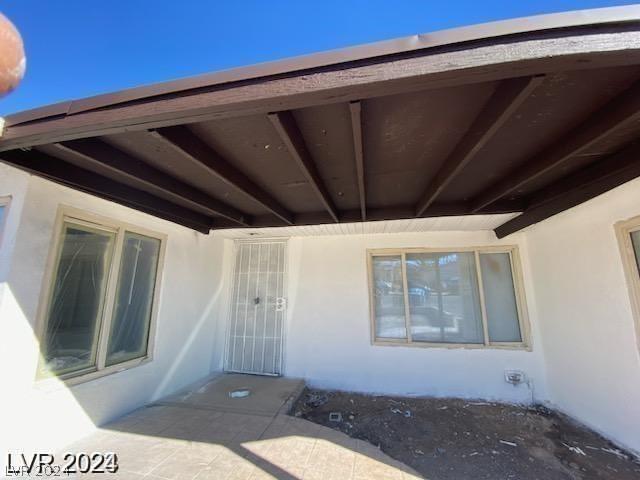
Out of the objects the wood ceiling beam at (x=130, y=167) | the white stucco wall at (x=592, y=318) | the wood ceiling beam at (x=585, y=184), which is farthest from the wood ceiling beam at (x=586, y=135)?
the wood ceiling beam at (x=130, y=167)

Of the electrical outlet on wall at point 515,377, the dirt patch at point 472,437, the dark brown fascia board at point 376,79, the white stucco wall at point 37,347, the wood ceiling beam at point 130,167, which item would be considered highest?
the wood ceiling beam at point 130,167

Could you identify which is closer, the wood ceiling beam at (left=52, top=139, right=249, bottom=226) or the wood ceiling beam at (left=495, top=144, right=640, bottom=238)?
the wood ceiling beam at (left=52, top=139, right=249, bottom=226)

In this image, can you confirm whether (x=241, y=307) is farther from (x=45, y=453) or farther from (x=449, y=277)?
(x=449, y=277)

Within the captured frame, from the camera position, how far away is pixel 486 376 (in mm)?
3652

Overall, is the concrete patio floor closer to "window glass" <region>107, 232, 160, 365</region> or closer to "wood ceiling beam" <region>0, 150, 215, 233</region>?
"window glass" <region>107, 232, 160, 365</region>

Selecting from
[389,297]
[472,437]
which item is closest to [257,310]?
[389,297]

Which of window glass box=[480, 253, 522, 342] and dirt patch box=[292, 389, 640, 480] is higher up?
window glass box=[480, 253, 522, 342]

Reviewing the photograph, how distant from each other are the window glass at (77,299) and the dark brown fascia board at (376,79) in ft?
4.49

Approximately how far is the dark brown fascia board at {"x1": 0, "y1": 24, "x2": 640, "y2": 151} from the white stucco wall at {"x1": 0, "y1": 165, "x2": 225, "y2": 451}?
42.9 inches

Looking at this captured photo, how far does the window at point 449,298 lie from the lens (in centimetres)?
381

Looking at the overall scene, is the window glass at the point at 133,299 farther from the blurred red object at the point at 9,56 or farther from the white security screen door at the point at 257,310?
the blurred red object at the point at 9,56

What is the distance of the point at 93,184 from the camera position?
234cm

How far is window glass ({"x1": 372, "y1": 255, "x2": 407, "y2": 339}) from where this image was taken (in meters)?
4.03

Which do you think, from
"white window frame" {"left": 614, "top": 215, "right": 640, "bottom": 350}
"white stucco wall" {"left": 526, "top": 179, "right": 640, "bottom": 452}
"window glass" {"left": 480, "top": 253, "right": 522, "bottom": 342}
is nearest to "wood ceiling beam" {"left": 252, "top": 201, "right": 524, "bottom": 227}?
"white stucco wall" {"left": 526, "top": 179, "right": 640, "bottom": 452}
